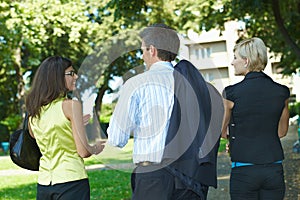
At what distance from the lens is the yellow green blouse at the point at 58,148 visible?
3695mm

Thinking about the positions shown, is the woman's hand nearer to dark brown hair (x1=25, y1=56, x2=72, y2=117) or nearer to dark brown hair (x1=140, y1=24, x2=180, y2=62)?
dark brown hair (x1=25, y1=56, x2=72, y2=117)

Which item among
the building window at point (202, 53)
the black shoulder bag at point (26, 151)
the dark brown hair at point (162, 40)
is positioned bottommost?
the black shoulder bag at point (26, 151)

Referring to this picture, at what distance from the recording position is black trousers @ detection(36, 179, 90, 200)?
369cm

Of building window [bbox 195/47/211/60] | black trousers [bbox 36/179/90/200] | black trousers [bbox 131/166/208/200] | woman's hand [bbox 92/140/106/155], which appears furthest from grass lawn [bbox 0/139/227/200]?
building window [bbox 195/47/211/60]

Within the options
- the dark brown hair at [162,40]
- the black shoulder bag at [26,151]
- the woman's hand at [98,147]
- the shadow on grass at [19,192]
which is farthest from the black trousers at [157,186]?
the shadow on grass at [19,192]

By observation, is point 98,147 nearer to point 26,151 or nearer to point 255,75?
point 26,151

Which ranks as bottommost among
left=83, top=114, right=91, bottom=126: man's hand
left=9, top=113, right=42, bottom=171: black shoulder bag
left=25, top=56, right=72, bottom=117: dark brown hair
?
left=9, top=113, right=42, bottom=171: black shoulder bag

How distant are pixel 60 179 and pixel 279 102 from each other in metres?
1.67

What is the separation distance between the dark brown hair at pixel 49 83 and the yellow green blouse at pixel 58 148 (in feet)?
0.18

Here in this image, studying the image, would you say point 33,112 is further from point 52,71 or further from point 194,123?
point 194,123

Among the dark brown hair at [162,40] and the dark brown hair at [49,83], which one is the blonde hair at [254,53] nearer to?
the dark brown hair at [162,40]

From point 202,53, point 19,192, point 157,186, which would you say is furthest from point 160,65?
point 19,192

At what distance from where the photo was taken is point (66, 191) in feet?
12.1

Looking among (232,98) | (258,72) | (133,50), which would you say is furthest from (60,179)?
(258,72)
